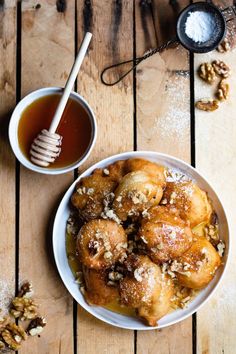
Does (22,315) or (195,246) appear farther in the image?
(22,315)

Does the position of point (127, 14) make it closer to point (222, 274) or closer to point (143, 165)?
point (143, 165)

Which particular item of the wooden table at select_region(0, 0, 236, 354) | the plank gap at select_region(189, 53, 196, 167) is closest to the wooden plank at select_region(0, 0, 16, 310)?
the wooden table at select_region(0, 0, 236, 354)

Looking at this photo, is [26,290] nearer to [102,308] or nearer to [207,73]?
[102,308]

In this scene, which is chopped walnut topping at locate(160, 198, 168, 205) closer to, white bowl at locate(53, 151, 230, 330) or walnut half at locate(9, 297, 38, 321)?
white bowl at locate(53, 151, 230, 330)

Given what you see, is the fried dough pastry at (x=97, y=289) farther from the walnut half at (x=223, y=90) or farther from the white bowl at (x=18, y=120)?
the walnut half at (x=223, y=90)

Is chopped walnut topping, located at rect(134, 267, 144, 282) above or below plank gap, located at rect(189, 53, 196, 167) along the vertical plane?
below

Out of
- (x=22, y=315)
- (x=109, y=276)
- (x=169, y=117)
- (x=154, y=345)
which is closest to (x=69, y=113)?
(x=169, y=117)
